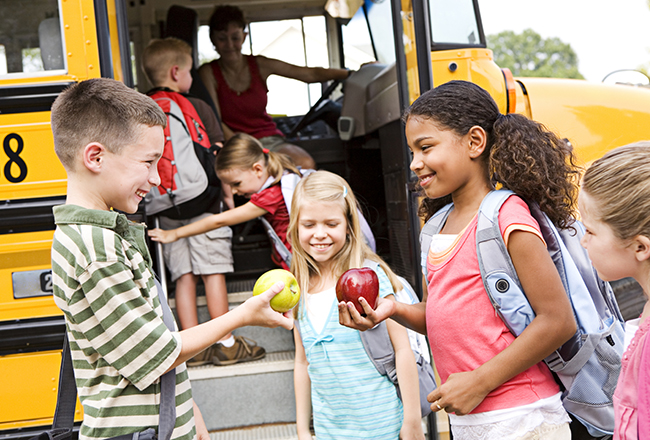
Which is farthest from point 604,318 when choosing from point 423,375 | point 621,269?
point 423,375

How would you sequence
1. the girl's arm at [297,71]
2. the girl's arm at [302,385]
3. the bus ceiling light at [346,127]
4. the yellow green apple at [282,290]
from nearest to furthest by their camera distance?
the yellow green apple at [282,290] → the girl's arm at [302,385] → the bus ceiling light at [346,127] → the girl's arm at [297,71]

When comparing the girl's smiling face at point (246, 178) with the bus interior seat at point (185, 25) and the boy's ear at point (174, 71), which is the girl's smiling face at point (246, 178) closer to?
the boy's ear at point (174, 71)

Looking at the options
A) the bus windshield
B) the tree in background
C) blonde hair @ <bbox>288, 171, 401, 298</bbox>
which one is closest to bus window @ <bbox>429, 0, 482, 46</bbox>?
the bus windshield

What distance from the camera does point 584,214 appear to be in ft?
3.54

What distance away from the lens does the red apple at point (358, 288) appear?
140cm

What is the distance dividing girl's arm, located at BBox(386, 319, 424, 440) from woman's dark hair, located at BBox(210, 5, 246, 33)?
9.07 ft

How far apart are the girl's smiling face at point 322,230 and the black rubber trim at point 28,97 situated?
1072 millimetres

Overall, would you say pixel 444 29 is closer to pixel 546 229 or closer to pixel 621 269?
pixel 546 229

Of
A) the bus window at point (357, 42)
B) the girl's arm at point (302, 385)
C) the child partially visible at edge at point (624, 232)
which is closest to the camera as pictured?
the child partially visible at edge at point (624, 232)

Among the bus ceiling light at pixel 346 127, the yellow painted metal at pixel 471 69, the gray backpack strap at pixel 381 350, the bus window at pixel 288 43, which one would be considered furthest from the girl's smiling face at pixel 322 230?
the bus window at pixel 288 43

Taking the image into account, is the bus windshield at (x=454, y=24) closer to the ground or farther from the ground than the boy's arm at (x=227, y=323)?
farther from the ground

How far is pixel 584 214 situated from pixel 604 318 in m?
0.43

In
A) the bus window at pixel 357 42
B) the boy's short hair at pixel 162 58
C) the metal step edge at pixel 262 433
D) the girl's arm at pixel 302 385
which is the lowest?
the metal step edge at pixel 262 433

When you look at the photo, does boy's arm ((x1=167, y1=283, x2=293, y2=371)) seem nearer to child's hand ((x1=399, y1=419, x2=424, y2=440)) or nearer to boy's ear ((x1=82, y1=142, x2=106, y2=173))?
boy's ear ((x1=82, y1=142, x2=106, y2=173))
